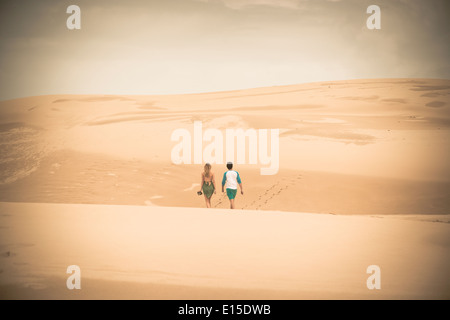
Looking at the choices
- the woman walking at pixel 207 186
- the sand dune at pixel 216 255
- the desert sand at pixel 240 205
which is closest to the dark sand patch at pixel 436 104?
the desert sand at pixel 240 205

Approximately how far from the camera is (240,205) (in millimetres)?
15188

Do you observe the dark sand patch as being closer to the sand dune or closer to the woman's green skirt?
the woman's green skirt

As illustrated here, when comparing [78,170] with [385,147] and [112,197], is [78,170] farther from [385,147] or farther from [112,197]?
[385,147]

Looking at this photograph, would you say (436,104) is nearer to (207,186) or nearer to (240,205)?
(240,205)

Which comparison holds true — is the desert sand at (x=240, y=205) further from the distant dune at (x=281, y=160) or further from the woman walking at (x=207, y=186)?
the woman walking at (x=207, y=186)

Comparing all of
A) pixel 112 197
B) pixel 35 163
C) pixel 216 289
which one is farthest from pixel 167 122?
pixel 216 289

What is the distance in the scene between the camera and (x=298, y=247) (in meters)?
7.12

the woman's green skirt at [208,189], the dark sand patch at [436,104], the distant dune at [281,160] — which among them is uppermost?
the dark sand patch at [436,104]

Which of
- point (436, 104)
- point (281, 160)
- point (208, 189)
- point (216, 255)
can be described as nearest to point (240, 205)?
point (208, 189)

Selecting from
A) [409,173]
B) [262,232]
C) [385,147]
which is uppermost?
[385,147]

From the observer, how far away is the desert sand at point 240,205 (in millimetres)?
5699

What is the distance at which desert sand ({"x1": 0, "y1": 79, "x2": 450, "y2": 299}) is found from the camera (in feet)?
18.7

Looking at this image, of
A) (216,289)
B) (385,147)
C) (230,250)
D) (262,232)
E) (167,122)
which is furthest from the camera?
(167,122)
